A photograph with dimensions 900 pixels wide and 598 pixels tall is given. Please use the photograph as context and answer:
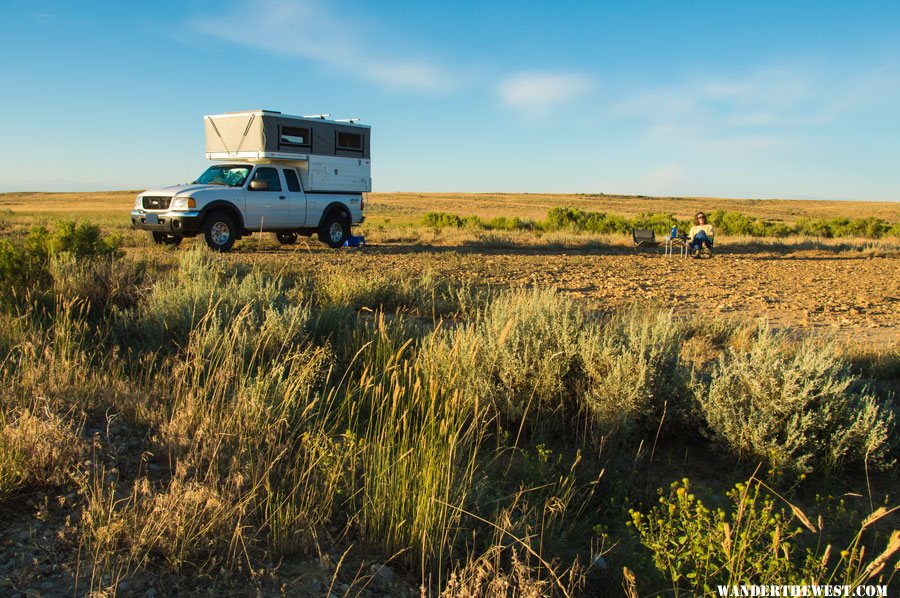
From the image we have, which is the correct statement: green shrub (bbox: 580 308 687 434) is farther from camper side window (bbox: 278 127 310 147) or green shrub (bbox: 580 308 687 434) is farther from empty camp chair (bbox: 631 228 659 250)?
empty camp chair (bbox: 631 228 659 250)

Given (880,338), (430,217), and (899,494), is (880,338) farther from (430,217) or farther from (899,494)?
(430,217)

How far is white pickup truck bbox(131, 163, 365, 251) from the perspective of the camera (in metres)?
13.1

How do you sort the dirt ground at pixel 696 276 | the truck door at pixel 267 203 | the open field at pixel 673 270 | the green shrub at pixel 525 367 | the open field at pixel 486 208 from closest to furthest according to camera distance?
the green shrub at pixel 525 367 < the dirt ground at pixel 696 276 < the open field at pixel 673 270 < the truck door at pixel 267 203 < the open field at pixel 486 208

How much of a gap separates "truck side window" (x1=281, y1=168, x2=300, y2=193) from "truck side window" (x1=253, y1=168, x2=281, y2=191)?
28 centimetres

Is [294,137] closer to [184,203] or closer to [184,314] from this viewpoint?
[184,203]

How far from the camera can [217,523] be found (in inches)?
102

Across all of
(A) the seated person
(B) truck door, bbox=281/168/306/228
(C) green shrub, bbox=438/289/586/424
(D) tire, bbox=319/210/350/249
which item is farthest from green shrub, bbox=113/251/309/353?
(A) the seated person

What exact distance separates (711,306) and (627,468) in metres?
5.63

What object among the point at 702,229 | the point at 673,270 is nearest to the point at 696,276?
the point at 673,270

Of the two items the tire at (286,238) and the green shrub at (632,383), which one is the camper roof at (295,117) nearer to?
the tire at (286,238)

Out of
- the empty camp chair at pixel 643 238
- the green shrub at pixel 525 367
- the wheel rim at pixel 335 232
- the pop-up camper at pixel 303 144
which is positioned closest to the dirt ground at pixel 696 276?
the empty camp chair at pixel 643 238

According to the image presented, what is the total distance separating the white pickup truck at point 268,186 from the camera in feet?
43.8

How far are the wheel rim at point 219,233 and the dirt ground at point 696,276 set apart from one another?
1.34 ft

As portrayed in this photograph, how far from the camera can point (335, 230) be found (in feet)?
53.2
